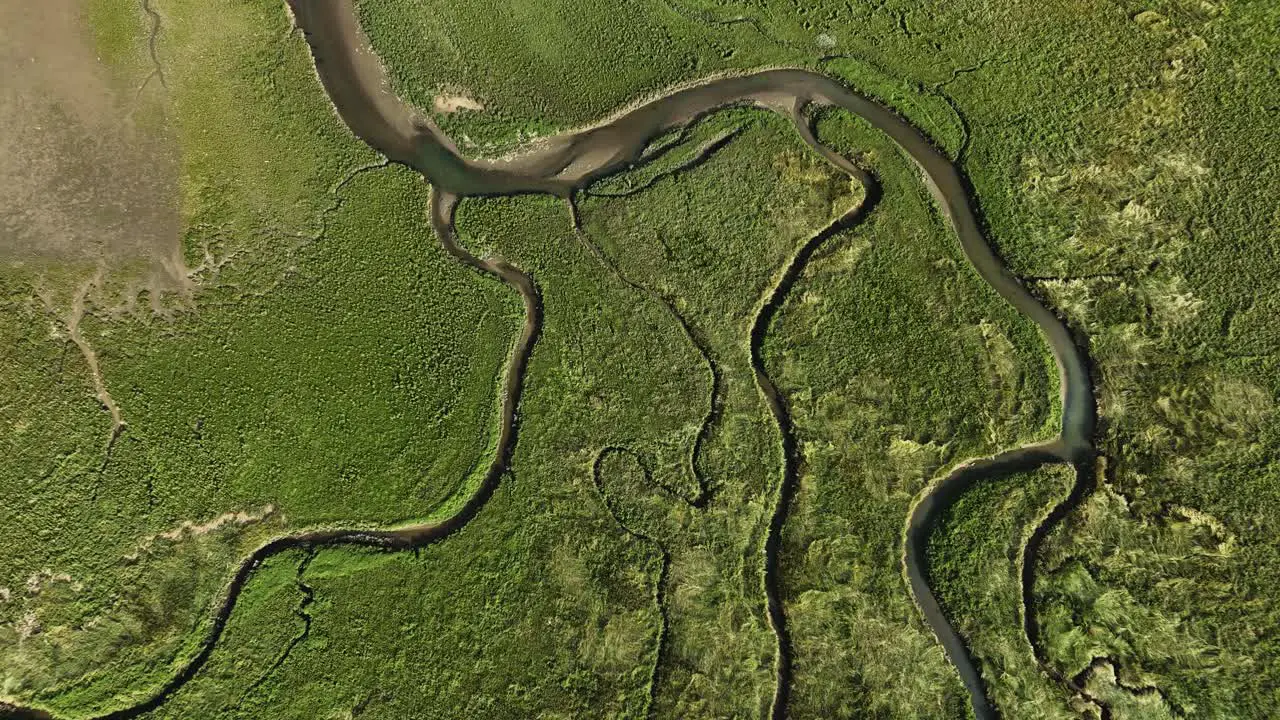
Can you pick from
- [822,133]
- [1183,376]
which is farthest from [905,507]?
[822,133]

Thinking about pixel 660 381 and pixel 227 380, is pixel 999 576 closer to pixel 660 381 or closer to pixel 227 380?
pixel 660 381

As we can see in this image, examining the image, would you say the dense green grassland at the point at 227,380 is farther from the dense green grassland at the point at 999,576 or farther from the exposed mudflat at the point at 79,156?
the dense green grassland at the point at 999,576

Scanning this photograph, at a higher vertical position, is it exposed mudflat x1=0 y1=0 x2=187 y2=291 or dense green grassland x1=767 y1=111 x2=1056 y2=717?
exposed mudflat x1=0 y1=0 x2=187 y2=291

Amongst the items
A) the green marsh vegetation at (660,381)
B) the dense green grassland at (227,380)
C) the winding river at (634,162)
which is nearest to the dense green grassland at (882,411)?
the green marsh vegetation at (660,381)

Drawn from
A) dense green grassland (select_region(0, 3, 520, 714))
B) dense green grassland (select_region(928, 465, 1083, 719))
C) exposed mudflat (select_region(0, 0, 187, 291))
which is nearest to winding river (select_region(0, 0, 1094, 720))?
dense green grassland (select_region(928, 465, 1083, 719))

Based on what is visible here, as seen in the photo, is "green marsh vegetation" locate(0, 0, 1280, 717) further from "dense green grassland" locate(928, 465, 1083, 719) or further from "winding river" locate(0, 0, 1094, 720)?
"winding river" locate(0, 0, 1094, 720)

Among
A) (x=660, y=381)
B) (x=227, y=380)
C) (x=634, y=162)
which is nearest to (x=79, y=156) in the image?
(x=227, y=380)

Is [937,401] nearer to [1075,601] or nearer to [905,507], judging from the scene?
[905,507]

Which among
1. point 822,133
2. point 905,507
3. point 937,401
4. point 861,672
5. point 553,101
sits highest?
point 553,101
